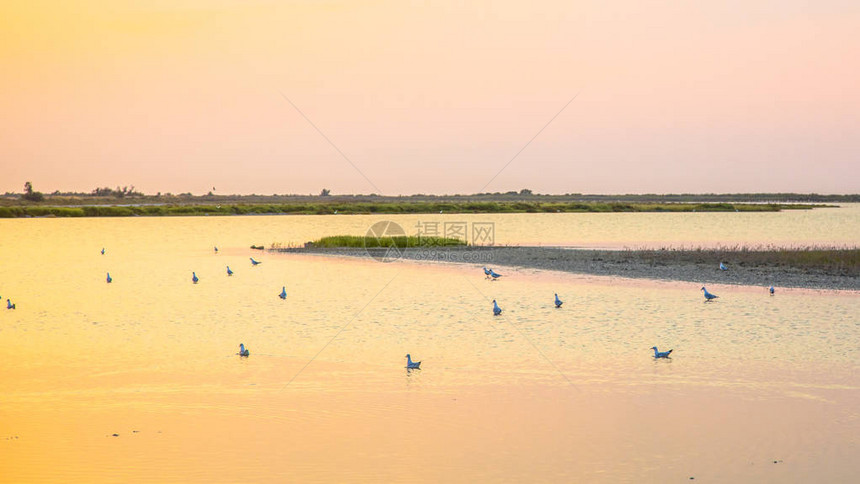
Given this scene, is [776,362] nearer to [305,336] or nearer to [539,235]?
[305,336]

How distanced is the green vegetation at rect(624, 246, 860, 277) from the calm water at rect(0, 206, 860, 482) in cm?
570

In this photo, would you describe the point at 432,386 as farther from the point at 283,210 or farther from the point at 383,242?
the point at 283,210

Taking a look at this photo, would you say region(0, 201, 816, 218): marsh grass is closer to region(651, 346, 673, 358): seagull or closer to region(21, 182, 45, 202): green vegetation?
region(21, 182, 45, 202): green vegetation

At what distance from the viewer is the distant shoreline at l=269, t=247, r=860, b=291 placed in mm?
29141

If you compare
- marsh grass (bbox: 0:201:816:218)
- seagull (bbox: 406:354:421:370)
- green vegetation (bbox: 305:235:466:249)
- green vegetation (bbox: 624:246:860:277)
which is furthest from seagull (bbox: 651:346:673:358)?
marsh grass (bbox: 0:201:816:218)

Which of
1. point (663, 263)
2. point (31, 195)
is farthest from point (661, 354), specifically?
point (31, 195)

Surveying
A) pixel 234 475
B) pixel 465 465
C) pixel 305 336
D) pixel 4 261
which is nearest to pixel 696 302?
pixel 305 336

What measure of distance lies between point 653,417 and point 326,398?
17.4 feet

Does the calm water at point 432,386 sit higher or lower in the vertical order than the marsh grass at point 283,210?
lower

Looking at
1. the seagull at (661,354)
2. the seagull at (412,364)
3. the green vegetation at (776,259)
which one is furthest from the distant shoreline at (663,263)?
the seagull at (412,364)

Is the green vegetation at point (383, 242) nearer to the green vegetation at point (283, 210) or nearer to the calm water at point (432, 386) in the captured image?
the calm water at point (432, 386)

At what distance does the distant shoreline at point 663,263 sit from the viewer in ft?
95.6

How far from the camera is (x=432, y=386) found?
1405 centimetres

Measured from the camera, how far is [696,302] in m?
24.5
